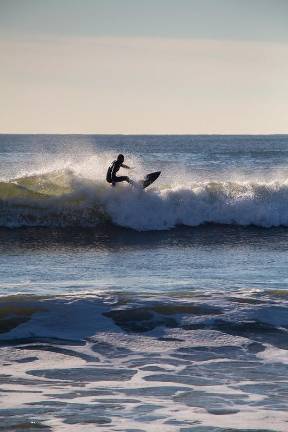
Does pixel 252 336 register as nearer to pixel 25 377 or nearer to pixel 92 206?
pixel 25 377

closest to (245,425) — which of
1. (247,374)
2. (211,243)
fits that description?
(247,374)

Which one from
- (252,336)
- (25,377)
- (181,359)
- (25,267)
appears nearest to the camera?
(25,377)

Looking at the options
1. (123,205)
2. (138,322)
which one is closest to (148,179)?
(123,205)

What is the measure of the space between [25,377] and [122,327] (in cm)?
243

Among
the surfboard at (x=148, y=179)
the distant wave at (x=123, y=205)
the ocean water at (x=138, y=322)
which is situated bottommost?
the ocean water at (x=138, y=322)

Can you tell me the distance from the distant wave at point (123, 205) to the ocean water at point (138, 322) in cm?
6

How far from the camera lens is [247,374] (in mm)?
9914

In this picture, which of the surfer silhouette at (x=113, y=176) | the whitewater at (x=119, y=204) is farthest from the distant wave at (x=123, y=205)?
the surfer silhouette at (x=113, y=176)

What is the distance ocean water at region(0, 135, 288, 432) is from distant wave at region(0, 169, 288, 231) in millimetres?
59

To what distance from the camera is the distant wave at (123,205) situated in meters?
23.1

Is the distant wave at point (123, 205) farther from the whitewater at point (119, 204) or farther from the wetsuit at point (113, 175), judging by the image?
the wetsuit at point (113, 175)

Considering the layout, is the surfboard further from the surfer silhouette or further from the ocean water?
the ocean water

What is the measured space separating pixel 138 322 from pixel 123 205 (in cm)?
1137

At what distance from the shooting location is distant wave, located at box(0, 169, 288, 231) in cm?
2308
